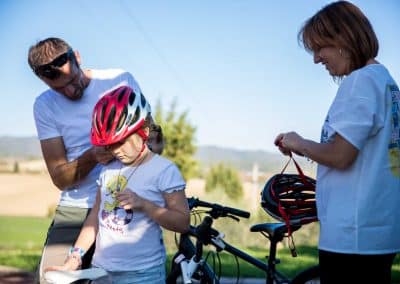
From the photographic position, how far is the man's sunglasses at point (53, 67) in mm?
3127

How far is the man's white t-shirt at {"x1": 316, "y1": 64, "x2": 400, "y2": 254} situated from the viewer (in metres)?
2.30

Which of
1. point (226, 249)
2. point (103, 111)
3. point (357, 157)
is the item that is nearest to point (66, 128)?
point (103, 111)

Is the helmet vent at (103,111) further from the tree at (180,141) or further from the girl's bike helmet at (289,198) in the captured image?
the tree at (180,141)

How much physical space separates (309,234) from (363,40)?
346 inches

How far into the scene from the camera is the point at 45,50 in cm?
318

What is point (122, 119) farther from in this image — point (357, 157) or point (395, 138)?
point (395, 138)

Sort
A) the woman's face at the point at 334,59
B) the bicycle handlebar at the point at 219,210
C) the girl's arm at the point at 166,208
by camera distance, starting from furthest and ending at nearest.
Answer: the bicycle handlebar at the point at 219,210, the girl's arm at the point at 166,208, the woman's face at the point at 334,59

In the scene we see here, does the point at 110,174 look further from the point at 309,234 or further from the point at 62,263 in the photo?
the point at 309,234

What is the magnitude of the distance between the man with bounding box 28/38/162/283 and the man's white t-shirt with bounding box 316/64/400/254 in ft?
4.15

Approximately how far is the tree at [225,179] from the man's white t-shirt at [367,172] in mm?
14517

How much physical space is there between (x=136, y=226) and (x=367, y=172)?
990 millimetres

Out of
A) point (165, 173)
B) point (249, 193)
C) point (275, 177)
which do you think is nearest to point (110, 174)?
point (165, 173)

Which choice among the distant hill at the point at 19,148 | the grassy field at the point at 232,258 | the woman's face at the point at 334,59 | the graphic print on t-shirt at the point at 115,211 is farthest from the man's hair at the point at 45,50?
the distant hill at the point at 19,148

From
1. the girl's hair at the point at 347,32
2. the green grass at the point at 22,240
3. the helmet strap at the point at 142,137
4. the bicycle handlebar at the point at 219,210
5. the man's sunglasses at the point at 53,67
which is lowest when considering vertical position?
the green grass at the point at 22,240
